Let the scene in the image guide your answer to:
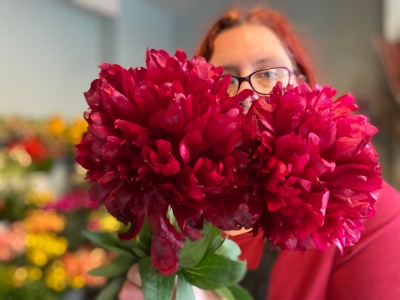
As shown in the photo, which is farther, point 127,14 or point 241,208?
point 127,14

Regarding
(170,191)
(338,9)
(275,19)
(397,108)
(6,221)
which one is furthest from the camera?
(338,9)

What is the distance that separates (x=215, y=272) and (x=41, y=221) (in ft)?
3.83

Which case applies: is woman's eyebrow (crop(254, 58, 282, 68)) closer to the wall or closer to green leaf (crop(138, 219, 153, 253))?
green leaf (crop(138, 219, 153, 253))

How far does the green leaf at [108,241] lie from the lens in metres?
0.38

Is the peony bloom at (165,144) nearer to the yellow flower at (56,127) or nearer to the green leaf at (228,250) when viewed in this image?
the green leaf at (228,250)

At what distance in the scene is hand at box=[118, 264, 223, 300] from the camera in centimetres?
38

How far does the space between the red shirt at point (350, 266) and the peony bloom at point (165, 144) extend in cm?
20

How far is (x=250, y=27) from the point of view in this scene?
0.58 metres

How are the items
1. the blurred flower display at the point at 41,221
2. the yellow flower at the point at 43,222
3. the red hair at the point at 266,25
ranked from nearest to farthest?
1. the red hair at the point at 266,25
2. the blurred flower display at the point at 41,221
3. the yellow flower at the point at 43,222

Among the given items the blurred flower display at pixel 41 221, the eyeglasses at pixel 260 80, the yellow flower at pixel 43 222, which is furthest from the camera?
the yellow flower at pixel 43 222

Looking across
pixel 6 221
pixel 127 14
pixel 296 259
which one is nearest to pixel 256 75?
pixel 296 259

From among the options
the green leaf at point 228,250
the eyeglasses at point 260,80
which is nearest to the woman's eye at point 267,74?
the eyeglasses at point 260,80

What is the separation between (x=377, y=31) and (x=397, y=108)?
15.8 inches

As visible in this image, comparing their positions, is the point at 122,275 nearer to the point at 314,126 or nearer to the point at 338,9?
the point at 314,126
